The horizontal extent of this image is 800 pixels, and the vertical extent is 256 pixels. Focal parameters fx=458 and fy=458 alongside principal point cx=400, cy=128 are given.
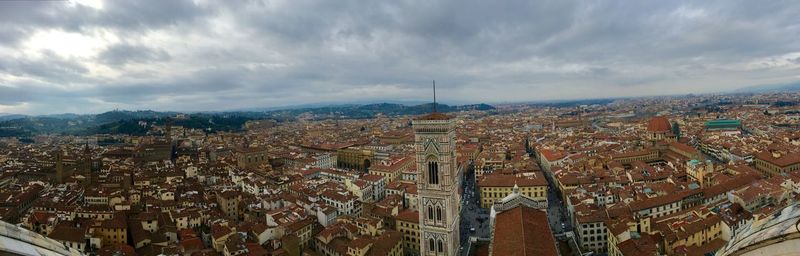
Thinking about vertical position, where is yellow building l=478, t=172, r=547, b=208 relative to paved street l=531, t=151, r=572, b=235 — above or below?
above

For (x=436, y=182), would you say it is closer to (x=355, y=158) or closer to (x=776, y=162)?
(x=776, y=162)

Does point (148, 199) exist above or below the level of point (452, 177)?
below

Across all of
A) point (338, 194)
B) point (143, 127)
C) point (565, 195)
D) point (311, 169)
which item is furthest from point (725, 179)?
point (143, 127)

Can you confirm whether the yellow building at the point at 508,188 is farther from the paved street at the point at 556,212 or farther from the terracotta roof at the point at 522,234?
the terracotta roof at the point at 522,234

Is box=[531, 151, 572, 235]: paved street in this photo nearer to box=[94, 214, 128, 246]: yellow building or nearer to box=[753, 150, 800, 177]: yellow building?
box=[753, 150, 800, 177]: yellow building

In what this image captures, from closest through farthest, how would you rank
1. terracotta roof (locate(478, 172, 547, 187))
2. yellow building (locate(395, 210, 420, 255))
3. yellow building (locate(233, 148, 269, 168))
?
yellow building (locate(395, 210, 420, 255)) < terracotta roof (locate(478, 172, 547, 187)) < yellow building (locate(233, 148, 269, 168))

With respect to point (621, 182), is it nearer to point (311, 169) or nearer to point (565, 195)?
point (565, 195)

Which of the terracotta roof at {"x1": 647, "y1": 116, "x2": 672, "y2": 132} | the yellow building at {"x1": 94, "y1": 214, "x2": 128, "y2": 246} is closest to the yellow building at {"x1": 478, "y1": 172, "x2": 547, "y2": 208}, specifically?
the yellow building at {"x1": 94, "y1": 214, "x2": 128, "y2": 246}
